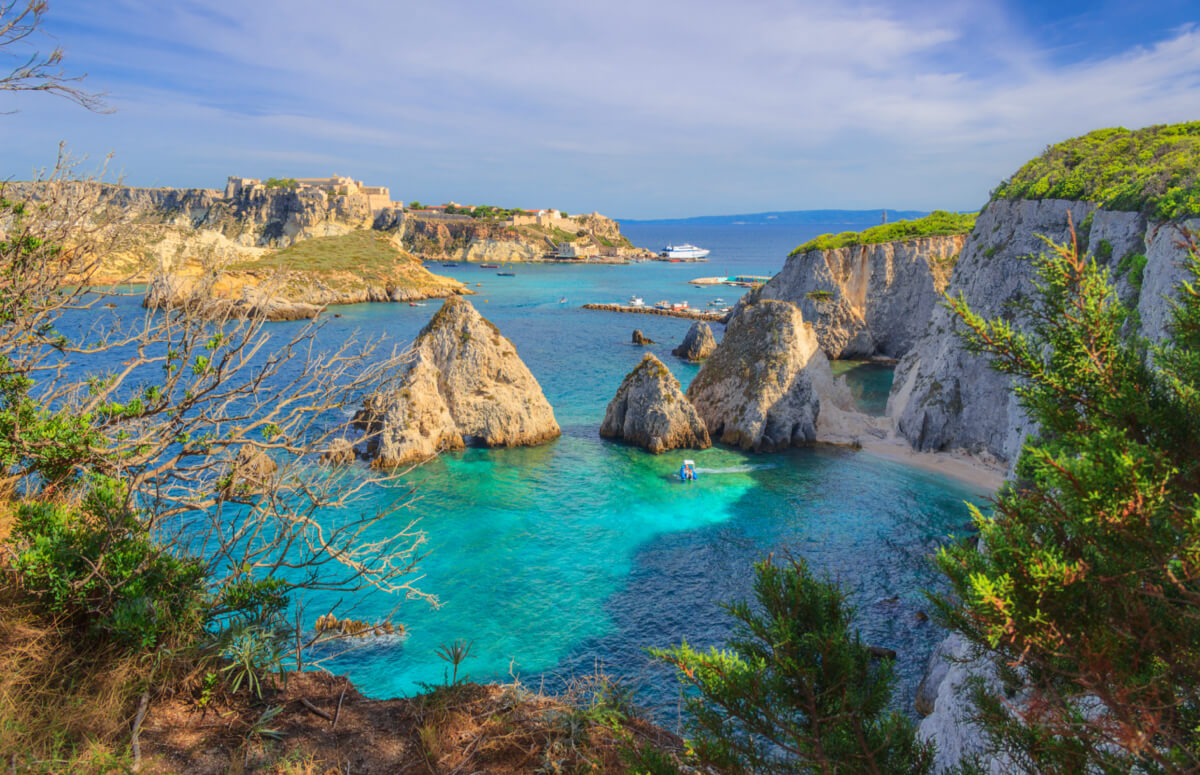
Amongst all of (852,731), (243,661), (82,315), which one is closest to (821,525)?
(852,731)

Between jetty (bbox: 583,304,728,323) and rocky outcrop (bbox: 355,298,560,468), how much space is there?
55747mm

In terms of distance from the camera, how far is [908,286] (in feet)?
210

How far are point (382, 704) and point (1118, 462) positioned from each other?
8.80 metres

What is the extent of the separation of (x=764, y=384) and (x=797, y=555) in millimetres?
15810

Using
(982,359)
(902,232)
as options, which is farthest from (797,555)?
(902,232)

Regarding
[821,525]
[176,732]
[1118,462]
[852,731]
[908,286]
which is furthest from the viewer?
[908,286]

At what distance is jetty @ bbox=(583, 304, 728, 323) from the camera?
90.7 metres

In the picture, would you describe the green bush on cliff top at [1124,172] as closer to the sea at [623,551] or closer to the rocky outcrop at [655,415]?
the sea at [623,551]

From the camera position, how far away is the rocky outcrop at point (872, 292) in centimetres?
6369

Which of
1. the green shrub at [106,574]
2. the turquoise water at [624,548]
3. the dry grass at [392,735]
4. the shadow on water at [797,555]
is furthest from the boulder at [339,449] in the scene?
the shadow on water at [797,555]

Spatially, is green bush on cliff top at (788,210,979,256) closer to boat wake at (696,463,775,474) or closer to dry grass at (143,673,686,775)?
boat wake at (696,463,775,474)

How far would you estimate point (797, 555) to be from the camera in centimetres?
2300

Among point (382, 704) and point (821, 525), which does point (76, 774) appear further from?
point (821, 525)

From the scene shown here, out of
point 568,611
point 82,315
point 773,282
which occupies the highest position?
point 773,282
